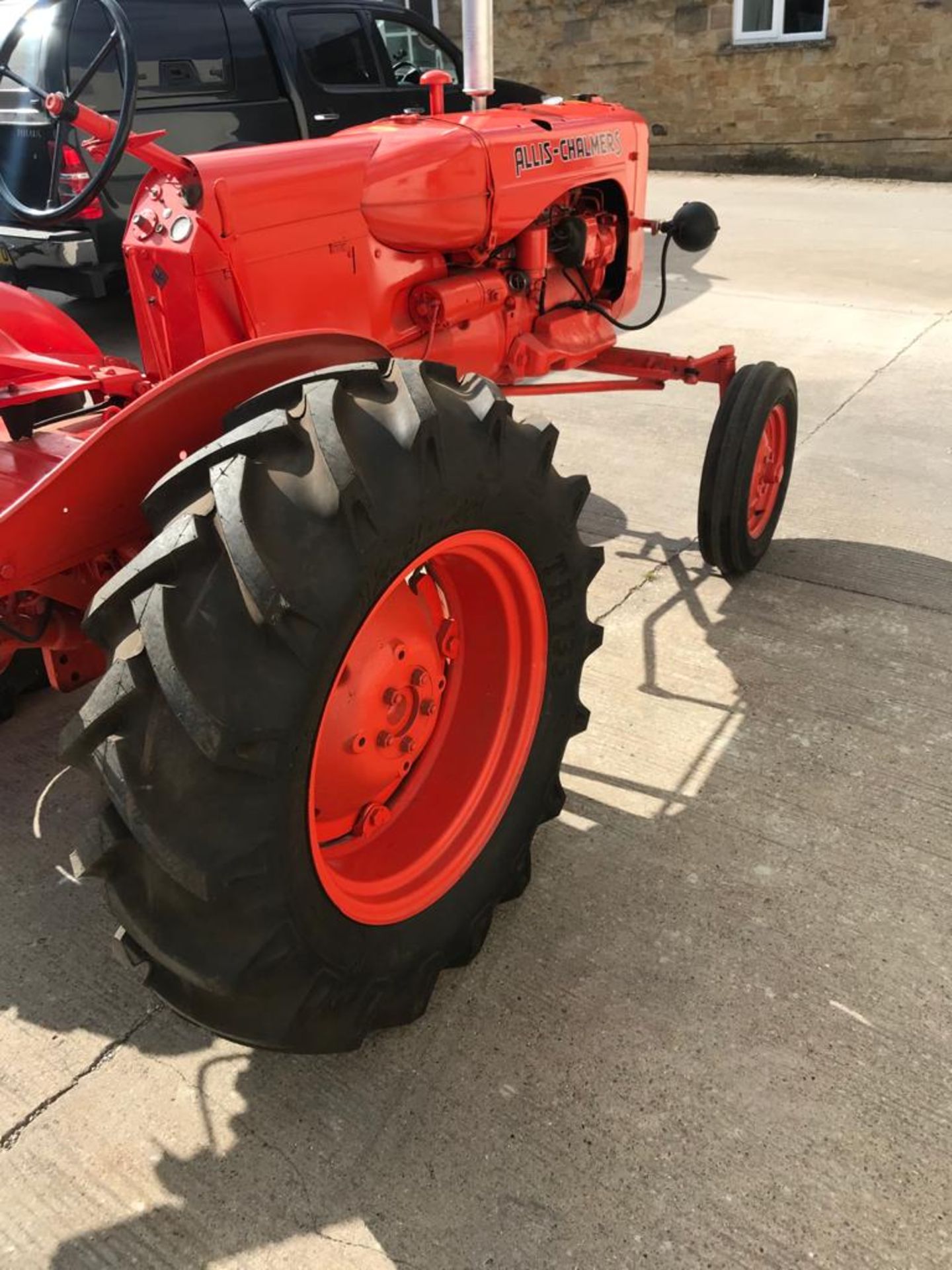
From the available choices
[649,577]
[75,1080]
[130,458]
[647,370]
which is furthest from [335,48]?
[75,1080]

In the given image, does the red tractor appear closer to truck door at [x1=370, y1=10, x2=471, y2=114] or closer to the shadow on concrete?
the shadow on concrete

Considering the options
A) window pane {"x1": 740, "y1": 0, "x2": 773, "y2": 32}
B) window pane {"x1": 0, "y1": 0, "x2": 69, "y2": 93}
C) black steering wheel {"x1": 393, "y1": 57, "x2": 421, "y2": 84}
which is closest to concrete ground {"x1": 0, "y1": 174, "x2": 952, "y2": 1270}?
window pane {"x1": 0, "y1": 0, "x2": 69, "y2": 93}

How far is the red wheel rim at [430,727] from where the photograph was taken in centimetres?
188

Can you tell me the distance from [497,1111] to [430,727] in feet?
2.42

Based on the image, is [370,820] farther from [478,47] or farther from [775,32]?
[775,32]

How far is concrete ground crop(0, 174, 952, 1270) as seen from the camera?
1.60 metres

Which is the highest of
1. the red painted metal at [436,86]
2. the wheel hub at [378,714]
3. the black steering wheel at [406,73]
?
the red painted metal at [436,86]

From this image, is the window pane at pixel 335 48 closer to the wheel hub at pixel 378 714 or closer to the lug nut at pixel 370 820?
→ the wheel hub at pixel 378 714

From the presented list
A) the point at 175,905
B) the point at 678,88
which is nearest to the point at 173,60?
the point at 175,905

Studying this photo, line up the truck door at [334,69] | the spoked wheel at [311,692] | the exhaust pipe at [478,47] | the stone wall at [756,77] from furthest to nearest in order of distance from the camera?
the stone wall at [756,77]
the truck door at [334,69]
the exhaust pipe at [478,47]
the spoked wheel at [311,692]

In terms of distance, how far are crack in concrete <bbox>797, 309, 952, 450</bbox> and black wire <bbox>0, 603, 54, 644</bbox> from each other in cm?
347

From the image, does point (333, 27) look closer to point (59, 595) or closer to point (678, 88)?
point (59, 595)

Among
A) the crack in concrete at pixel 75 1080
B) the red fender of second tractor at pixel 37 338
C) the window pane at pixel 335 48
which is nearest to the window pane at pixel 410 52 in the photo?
the window pane at pixel 335 48

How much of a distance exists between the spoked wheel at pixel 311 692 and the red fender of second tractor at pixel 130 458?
0.20 m
